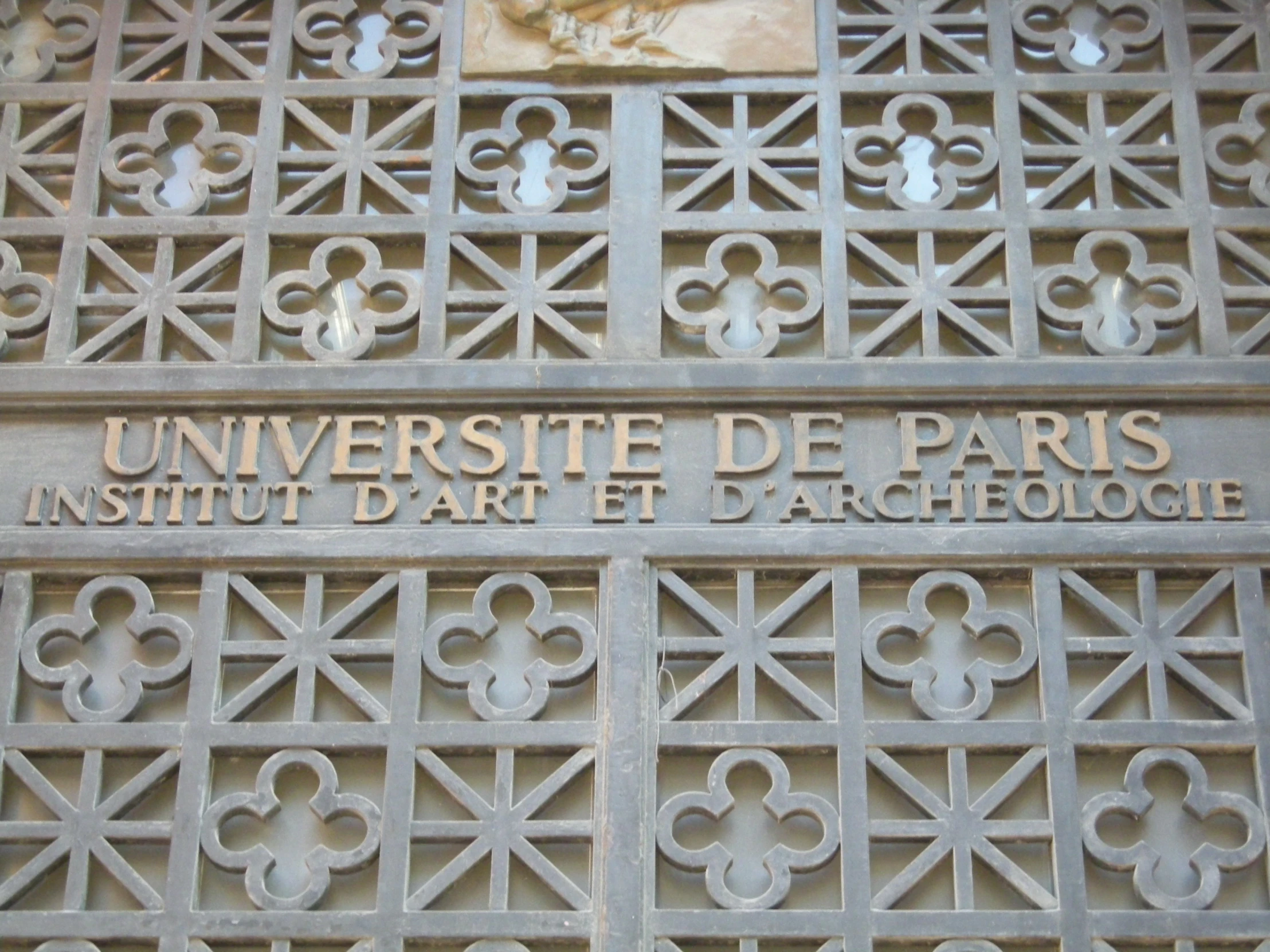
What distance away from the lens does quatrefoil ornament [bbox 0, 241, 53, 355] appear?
6480 mm

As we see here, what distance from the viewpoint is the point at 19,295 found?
659 cm

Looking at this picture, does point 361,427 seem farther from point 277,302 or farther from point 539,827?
point 539,827

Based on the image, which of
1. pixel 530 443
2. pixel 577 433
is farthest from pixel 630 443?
pixel 530 443

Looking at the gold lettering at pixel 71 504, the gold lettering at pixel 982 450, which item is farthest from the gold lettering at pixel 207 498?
the gold lettering at pixel 982 450

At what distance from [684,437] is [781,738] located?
99 centimetres

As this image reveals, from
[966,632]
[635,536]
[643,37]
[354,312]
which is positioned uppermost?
[643,37]

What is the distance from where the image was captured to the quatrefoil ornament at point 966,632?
5.87m

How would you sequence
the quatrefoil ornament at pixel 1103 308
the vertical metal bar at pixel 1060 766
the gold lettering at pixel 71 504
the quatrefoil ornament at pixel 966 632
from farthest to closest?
the quatrefoil ornament at pixel 1103 308 → the gold lettering at pixel 71 504 → the quatrefoil ornament at pixel 966 632 → the vertical metal bar at pixel 1060 766

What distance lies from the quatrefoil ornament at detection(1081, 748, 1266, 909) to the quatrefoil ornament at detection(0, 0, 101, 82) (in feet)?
13.7

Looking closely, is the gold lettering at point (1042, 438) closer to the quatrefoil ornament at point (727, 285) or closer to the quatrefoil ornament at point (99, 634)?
the quatrefoil ornament at point (727, 285)

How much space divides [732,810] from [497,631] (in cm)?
88

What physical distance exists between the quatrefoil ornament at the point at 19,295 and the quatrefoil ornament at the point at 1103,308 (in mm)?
3131

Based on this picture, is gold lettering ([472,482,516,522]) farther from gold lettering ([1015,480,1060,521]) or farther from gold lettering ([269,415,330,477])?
gold lettering ([1015,480,1060,521])

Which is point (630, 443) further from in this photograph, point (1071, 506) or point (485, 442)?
point (1071, 506)
